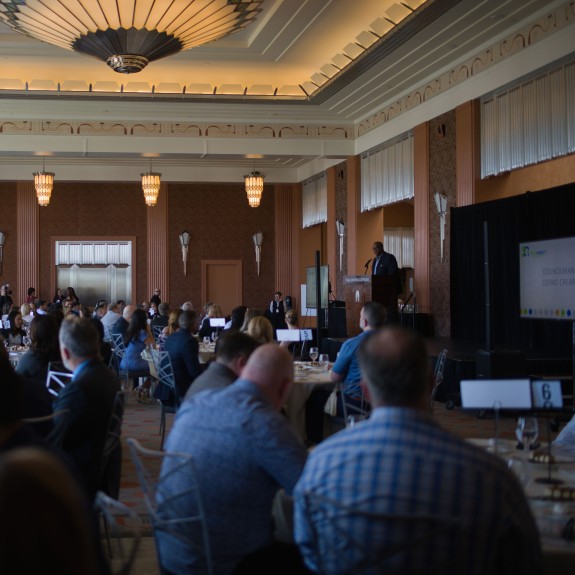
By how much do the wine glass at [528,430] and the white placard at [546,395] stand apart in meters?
0.08

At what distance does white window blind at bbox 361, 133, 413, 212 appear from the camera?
14.8 metres

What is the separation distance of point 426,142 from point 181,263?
999cm

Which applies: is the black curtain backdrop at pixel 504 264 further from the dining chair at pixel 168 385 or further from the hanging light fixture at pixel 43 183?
the hanging light fixture at pixel 43 183

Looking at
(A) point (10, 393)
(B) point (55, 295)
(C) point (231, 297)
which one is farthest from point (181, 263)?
(A) point (10, 393)

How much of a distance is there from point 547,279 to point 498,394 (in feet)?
23.6

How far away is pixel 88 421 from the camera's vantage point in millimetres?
4062

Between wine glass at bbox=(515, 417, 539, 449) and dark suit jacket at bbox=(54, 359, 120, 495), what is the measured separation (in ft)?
6.53

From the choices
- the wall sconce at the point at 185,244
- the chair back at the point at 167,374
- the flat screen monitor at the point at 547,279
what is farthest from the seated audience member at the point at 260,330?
the wall sconce at the point at 185,244

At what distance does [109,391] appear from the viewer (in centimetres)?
418

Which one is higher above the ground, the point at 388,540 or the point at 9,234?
the point at 9,234

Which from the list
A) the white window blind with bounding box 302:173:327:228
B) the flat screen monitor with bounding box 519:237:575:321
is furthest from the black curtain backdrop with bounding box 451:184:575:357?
the white window blind with bounding box 302:173:327:228

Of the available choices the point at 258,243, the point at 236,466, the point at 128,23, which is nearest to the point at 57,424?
the point at 236,466

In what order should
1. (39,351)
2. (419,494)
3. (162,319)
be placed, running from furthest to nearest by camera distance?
(162,319), (39,351), (419,494)

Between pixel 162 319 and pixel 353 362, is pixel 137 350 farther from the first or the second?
pixel 353 362
